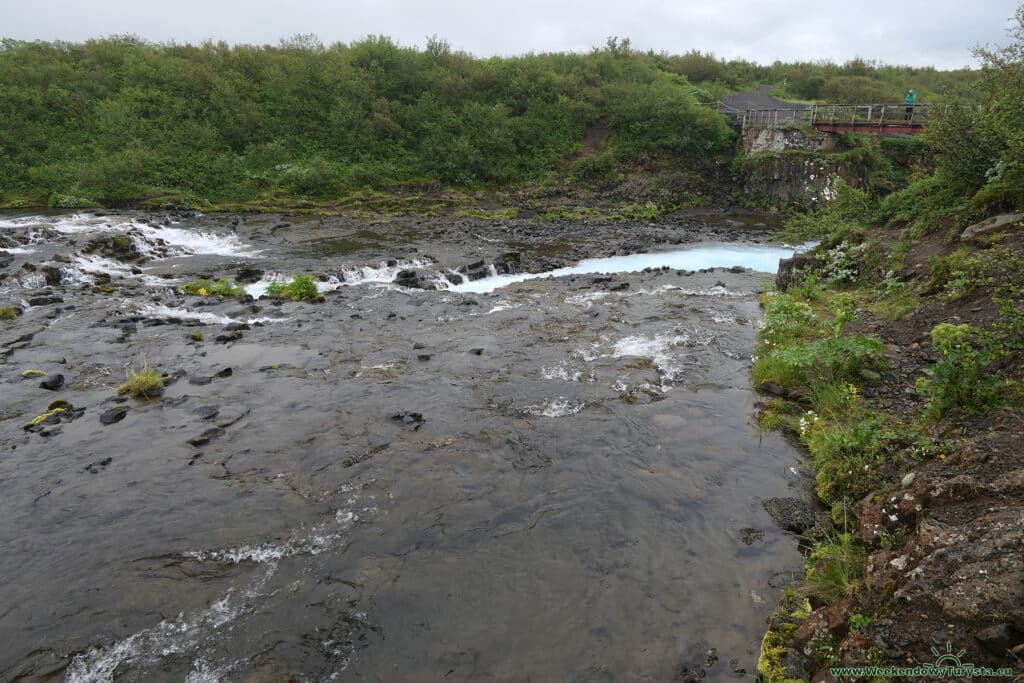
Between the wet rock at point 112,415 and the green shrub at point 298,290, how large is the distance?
284 inches

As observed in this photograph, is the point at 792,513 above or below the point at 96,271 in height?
below

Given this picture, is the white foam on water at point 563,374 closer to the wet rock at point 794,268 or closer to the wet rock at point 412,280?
the wet rock at point 412,280

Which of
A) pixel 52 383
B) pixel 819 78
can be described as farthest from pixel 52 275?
pixel 819 78

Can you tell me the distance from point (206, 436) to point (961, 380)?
10503 millimetres

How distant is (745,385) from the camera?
30.7 feet

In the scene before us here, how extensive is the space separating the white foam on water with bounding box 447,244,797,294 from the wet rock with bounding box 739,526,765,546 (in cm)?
1249

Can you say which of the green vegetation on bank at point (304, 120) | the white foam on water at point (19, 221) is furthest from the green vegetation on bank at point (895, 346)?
the white foam on water at point (19, 221)

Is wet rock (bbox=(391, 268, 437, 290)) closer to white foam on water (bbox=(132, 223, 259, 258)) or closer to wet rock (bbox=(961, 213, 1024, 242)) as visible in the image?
white foam on water (bbox=(132, 223, 259, 258))

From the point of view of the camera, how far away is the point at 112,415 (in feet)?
27.3

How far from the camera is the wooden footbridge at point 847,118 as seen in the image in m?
32.0

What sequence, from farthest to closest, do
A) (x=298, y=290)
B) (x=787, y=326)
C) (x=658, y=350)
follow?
(x=298, y=290) → (x=658, y=350) → (x=787, y=326)

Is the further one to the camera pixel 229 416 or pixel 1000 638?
pixel 229 416

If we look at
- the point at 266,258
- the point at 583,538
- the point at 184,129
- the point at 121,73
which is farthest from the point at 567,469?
the point at 121,73

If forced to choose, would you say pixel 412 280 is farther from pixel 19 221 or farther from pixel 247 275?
pixel 19 221
